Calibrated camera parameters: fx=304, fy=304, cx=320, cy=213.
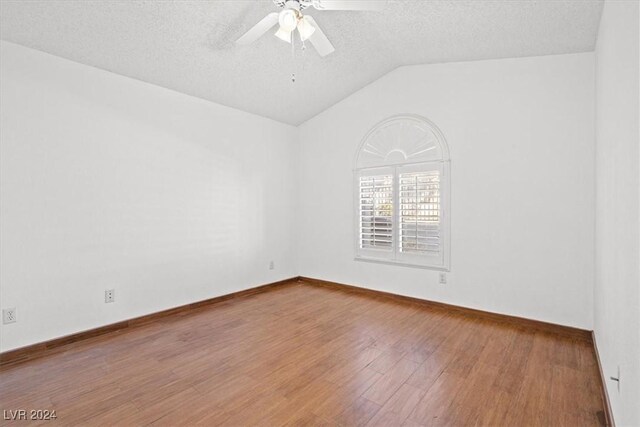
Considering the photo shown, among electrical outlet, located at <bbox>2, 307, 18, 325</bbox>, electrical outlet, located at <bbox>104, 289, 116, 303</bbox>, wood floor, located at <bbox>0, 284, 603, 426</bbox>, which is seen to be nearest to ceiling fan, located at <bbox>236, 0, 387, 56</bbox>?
wood floor, located at <bbox>0, 284, 603, 426</bbox>

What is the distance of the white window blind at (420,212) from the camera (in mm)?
3787

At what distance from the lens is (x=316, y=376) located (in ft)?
7.45

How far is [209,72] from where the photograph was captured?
3.37 meters

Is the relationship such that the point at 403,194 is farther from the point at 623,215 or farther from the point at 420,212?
the point at 623,215

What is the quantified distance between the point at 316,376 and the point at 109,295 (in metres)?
2.31

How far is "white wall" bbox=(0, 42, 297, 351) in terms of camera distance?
2.59 m

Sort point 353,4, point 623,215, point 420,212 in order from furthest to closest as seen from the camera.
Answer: point 420,212 < point 353,4 < point 623,215

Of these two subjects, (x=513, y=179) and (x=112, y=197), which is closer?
(x=112, y=197)

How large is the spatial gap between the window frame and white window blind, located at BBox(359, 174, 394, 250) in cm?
5

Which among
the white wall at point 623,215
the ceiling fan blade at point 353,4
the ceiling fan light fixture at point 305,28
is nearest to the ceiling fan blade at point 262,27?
the ceiling fan light fixture at point 305,28

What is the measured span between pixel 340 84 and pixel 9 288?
4107 mm

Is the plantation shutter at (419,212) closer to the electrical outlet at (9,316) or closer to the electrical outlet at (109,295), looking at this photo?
the electrical outlet at (109,295)

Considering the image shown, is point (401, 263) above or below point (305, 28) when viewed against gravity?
below

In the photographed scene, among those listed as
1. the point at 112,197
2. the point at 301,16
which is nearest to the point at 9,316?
the point at 112,197
